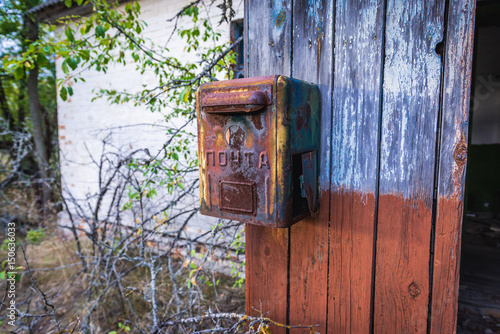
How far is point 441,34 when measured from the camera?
0.93m

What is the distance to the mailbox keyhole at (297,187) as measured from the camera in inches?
40.6

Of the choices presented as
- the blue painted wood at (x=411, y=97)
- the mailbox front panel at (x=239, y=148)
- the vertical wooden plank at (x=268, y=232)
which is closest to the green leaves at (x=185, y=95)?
the vertical wooden plank at (x=268, y=232)

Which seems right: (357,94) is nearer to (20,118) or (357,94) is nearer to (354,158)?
(354,158)

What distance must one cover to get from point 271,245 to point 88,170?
4.40 meters

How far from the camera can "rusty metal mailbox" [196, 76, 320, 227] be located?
3.18ft

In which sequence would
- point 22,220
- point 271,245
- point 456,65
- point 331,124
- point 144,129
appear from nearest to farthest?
point 456,65 < point 331,124 < point 271,245 < point 144,129 < point 22,220

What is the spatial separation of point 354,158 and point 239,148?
42cm

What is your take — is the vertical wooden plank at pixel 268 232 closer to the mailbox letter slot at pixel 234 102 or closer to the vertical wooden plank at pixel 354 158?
the vertical wooden plank at pixel 354 158

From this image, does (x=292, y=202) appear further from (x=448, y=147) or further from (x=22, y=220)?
(x=22, y=220)

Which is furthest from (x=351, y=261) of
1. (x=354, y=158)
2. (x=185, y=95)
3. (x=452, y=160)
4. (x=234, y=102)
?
(x=185, y=95)

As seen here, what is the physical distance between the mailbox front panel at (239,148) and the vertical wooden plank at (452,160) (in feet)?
1.77

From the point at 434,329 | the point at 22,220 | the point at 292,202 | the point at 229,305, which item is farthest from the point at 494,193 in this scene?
the point at 22,220

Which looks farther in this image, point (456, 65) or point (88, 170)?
point (88, 170)

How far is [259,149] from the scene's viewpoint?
1.01m
